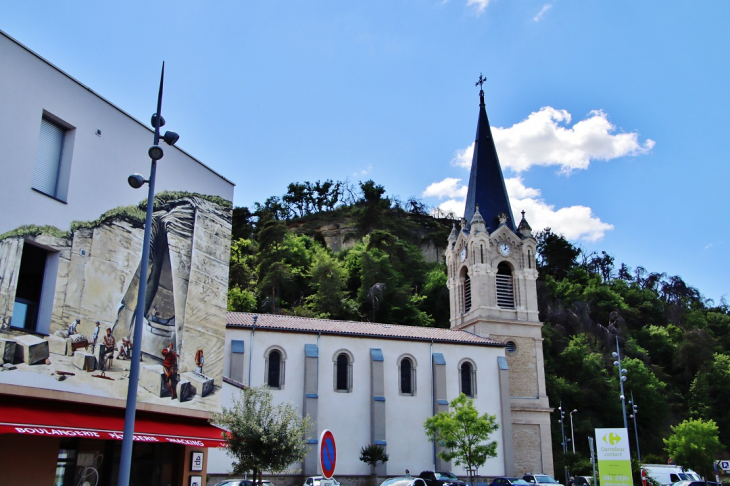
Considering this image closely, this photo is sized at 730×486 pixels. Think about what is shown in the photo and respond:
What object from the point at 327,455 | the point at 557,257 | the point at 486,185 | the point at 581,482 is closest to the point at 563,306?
the point at 557,257

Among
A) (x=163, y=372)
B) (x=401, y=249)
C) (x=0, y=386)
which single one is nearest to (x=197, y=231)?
(x=163, y=372)

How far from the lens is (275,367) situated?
37625 mm

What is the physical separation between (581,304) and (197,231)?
69.3m

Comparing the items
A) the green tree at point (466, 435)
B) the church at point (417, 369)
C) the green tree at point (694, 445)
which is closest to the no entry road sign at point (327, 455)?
the church at point (417, 369)

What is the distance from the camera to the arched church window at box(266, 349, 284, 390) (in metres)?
37.2

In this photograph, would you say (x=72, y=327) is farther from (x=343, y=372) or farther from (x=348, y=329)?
(x=348, y=329)

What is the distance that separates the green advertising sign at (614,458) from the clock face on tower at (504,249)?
27.3 m

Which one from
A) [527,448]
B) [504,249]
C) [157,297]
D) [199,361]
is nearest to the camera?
[157,297]

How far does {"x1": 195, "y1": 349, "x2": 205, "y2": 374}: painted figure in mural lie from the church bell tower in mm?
27489

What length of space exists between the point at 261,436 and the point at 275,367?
1990cm

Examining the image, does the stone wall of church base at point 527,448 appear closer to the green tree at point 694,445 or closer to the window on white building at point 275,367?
the green tree at point 694,445

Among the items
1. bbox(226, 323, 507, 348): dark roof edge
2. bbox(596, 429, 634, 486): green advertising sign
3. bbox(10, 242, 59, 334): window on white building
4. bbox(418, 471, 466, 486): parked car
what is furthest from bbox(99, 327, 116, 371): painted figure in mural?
bbox(226, 323, 507, 348): dark roof edge

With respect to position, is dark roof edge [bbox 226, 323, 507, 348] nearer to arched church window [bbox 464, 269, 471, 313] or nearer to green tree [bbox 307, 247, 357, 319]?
arched church window [bbox 464, 269, 471, 313]

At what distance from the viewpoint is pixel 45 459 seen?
15.1m
